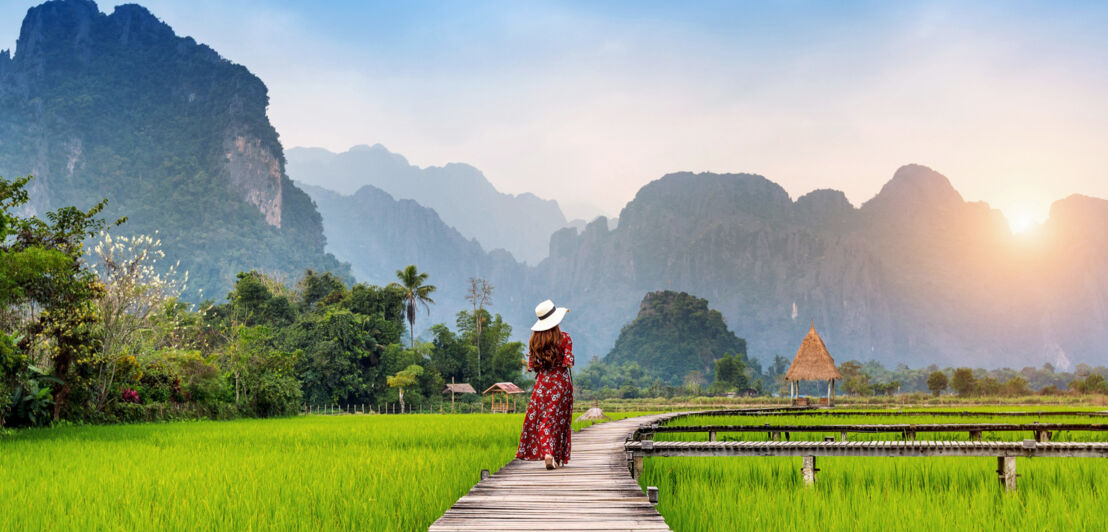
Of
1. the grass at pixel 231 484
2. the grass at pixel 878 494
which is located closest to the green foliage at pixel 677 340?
the grass at pixel 231 484

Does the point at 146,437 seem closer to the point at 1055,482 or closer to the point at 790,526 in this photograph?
the point at 790,526

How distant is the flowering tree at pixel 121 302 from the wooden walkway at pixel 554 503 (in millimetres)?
13327

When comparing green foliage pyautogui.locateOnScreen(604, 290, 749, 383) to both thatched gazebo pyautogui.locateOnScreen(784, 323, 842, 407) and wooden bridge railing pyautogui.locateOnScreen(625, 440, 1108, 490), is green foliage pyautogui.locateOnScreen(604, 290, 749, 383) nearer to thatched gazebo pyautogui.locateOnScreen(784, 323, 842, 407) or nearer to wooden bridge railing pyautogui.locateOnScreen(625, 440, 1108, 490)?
thatched gazebo pyautogui.locateOnScreen(784, 323, 842, 407)

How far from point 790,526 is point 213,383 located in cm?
2173

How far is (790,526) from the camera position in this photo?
4.93 m

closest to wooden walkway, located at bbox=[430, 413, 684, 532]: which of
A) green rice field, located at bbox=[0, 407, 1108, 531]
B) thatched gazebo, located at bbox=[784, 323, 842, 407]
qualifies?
green rice field, located at bbox=[0, 407, 1108, 531]

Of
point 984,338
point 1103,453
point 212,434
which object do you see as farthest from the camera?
point 984,338

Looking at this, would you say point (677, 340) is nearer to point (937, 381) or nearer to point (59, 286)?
point (937, 381)

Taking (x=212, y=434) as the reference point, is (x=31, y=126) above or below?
above

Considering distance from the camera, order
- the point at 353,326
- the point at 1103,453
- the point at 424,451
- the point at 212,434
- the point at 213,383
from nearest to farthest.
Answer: the point at 1103,453, the point at 424,451, the point at 212,434, the point at 213,383, the point at 353,326

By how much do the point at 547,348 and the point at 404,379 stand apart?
136 feet

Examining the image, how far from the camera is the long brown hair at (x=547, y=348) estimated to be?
641 cm

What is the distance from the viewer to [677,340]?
128 meters

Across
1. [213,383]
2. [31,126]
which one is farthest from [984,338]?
[31,126]
